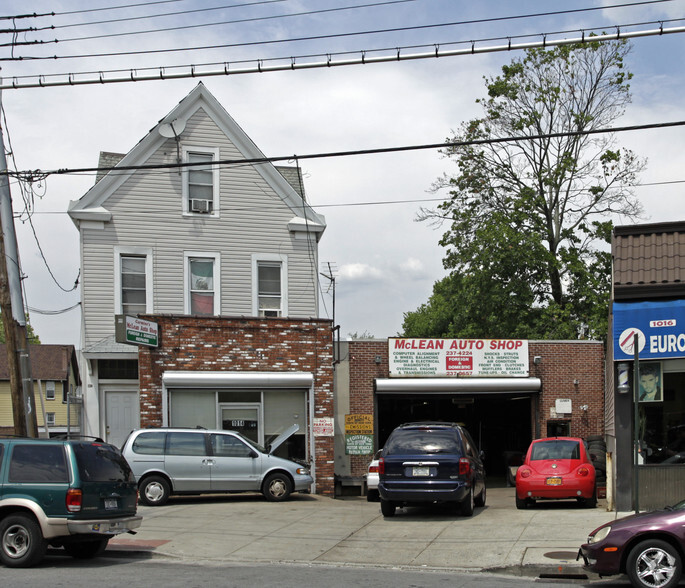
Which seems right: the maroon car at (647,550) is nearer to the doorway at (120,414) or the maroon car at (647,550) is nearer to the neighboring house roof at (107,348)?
the neighboring house roof at (107,348)

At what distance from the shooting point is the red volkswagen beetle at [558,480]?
702 inches

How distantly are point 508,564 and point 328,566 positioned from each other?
2428mm

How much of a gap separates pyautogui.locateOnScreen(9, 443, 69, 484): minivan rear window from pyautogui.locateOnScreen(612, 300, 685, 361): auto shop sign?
32.7 ft

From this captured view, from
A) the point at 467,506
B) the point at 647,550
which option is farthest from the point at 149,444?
the point at 647,550

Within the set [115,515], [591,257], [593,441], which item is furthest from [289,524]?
[591,257]

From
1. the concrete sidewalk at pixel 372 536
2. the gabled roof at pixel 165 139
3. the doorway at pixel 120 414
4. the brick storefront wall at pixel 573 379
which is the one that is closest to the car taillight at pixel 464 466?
the concrete sidewalk at pixel 372 536

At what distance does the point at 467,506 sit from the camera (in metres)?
15.9

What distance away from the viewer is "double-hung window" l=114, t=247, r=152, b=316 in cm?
2383

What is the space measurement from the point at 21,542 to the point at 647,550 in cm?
765

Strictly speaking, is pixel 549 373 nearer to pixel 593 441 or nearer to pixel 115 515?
pixel 593 441

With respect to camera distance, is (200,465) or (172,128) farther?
(172,128)

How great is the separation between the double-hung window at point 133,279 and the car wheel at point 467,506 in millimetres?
11390

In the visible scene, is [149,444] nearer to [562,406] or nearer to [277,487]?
[277,487]

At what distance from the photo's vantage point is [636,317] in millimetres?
15828
